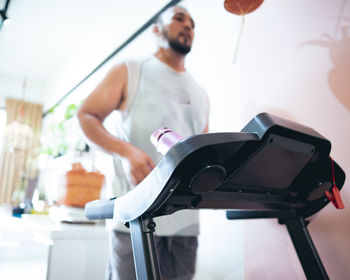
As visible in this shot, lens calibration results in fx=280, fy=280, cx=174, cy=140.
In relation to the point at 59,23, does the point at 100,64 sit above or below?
below

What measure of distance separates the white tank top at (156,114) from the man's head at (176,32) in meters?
0.12

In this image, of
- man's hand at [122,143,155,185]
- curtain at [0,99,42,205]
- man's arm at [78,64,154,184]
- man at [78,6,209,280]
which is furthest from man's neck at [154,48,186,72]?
curtain at [0,99,42,205]

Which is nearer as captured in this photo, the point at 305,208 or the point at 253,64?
the point at 305,208

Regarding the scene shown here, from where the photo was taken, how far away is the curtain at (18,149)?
4348 mm

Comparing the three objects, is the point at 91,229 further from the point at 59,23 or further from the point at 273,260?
the point at 59,23

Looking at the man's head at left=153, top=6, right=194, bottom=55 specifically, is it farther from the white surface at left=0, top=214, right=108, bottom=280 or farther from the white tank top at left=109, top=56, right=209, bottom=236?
the white surface at left=0, top=214, right=108, bottom=280

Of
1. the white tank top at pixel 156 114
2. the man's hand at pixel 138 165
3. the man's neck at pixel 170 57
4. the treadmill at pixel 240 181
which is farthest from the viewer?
the man's neck at pixel 170 57

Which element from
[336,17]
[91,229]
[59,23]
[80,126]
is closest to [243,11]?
[336,17]

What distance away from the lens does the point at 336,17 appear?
85 centimetres

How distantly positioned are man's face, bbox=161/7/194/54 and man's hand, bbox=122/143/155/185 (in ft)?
2.02

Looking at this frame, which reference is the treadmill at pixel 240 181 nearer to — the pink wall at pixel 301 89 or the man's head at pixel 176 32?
the pink wall at pixel 301 89

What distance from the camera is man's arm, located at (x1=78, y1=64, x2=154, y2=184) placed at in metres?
0.71

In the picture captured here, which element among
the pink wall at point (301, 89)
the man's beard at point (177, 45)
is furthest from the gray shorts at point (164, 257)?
the man's beard at point (177, 45)

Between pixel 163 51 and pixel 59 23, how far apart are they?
7.20ft
